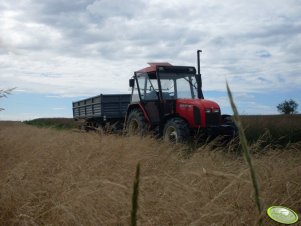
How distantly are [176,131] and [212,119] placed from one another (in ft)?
3.34

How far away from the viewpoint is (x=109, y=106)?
42.5 ft

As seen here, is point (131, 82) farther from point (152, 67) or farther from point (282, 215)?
point (282, 215)

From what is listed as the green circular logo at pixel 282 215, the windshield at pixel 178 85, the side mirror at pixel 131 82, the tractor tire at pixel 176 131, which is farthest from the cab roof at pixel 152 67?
the green circular logo at pixel 282 215

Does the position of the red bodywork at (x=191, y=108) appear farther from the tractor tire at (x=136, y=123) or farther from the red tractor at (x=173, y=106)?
the tractor tire at (x=136, y=123)

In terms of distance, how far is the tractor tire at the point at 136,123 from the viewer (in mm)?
9828

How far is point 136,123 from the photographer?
10719mm

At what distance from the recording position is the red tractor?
30.1 feet

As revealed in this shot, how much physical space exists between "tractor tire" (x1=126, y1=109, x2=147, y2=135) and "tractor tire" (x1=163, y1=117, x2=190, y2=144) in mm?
645

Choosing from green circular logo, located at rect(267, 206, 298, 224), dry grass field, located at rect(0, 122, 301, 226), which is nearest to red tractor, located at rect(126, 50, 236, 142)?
dry grass field, located at rect(0, 122, 301, 226)

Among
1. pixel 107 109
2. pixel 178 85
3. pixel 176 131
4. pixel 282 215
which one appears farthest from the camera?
pixel 107 109

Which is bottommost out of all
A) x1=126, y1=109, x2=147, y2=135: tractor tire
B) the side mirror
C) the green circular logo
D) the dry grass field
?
the dry grass field

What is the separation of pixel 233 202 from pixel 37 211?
1.99 metres

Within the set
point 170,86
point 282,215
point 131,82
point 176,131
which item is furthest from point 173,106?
point 282,215

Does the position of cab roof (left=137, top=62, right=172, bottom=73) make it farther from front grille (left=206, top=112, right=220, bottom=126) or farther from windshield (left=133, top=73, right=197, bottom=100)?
front grille (left=206, top=112, right=220, bottom=126)
